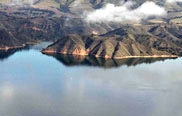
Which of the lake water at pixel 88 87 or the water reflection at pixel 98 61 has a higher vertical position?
the water reflection at pixel 98 61

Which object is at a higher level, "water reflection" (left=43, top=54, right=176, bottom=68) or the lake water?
"water reflection" (left=43, top=54, right=176, bottom=68)

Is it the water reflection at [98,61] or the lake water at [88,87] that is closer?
the lake water at [88,87]

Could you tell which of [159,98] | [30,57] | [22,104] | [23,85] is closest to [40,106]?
[22,104]

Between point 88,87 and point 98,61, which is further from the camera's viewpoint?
point 98,61

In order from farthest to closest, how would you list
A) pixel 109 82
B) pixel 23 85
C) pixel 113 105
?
pixel 109 82
pixel 23 85
pixel 113 105

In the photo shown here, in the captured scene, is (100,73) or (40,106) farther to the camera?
(100,73)

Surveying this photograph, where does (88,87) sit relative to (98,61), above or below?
below

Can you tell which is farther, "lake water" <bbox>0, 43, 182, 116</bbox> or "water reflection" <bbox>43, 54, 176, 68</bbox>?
"water reflection" <bbox>43, 54, 176, 68</bbox>

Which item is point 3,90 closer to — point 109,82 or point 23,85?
point 23,85
